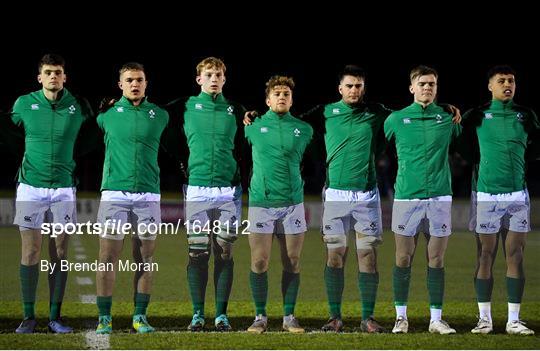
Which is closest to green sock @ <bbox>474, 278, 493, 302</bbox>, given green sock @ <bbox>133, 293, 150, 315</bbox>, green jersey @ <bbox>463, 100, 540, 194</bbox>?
green jersey @ <bbox>463, 100, 540, 194</bbox>

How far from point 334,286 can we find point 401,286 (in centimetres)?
52

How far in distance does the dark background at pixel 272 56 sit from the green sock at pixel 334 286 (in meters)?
19.6

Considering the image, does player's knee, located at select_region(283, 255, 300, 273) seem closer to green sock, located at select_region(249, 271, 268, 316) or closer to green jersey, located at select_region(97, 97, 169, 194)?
green sock, located at select_region(249, 271, 268, 316)

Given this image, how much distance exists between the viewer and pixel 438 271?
23.7 ft

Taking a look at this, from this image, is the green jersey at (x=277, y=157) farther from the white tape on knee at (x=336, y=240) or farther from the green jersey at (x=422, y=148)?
the green jersey at (x=422, y=148)

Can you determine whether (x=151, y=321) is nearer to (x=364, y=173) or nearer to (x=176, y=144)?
(x=176, y=144)

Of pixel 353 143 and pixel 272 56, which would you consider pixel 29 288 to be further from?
pixel 272 56

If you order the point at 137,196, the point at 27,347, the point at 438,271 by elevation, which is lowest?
the point at 27,347

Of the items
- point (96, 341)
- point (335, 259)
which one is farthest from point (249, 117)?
point (96, 341)

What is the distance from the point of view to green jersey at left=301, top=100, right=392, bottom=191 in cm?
733

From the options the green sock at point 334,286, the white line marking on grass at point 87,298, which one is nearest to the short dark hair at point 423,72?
the green sock at point 334,286

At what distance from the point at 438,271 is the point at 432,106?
4.30ft

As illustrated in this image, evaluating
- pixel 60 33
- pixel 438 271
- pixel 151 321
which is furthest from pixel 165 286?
pixel 60 33

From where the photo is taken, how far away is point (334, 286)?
7242mm
